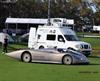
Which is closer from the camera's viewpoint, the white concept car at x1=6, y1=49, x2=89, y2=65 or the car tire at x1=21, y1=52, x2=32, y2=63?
the white concept car at x1=6, y1=49, x2=89, y2=65

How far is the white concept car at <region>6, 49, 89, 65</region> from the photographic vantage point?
84.2 ft

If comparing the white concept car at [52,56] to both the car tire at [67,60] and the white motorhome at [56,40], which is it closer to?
the car tire at [67,60]

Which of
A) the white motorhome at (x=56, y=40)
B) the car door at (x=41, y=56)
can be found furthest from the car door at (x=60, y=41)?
the car door at (x=41, y=56)

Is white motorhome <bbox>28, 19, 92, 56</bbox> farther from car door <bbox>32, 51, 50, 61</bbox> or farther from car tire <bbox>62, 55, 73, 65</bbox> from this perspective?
car tire <bbox>62, 55, 73, 65</bbox>

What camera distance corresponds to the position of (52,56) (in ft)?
85.1

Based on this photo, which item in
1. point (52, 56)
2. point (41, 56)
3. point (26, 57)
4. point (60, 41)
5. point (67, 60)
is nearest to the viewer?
point (67, 60)

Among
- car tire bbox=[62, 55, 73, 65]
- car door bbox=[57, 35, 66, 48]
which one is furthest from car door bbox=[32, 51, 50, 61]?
car door bbox=[57, 35, 66, 48]

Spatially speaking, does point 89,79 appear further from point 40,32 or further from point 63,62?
point 40,32

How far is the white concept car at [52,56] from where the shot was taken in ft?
84.2

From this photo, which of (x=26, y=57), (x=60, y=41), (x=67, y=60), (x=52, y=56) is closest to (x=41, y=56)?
(x=52, y=56)

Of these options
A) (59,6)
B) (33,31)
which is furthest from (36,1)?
(33,31)

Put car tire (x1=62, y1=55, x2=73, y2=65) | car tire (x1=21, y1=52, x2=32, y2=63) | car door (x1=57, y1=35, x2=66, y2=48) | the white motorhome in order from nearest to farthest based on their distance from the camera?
car tire (x1=62, y1=55, x2=73, y2=65) < car tire (x1=21, y1=52, x2=32, y2=63) < the white motorhome < car door (x1=57, y1=35, x2=66, y2=48)

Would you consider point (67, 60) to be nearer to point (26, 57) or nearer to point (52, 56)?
point (52, 56)

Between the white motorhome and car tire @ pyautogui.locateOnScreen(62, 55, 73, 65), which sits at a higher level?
the white motorhome
